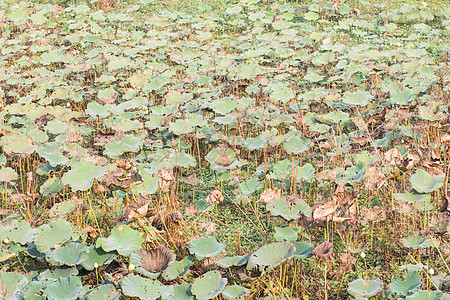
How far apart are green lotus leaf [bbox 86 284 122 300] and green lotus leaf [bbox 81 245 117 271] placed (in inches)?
7.5

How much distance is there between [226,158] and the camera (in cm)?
284

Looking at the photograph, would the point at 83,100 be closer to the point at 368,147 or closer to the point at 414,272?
the point at 368,147

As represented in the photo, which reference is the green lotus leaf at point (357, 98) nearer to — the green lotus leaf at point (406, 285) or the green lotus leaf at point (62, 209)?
the green lotus leaf at point (406, 285)

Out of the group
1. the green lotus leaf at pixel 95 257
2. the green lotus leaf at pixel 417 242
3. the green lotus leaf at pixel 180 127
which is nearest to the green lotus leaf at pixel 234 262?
the green lotus leaf at pixel 95 257

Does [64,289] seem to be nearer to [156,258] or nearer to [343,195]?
[156,258]

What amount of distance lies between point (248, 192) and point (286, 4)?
415cm

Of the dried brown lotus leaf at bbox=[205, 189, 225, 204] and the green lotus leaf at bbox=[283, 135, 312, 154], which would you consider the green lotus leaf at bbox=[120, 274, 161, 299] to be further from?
the green lotus leaf at bbox=[283, 135, 312, 154]

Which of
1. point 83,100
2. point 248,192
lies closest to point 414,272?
point 248,192

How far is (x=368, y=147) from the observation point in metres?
3.38

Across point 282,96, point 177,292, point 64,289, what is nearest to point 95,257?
point 64,289

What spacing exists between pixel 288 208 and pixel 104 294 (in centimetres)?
93

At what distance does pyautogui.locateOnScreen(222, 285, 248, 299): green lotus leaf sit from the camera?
1.99 m

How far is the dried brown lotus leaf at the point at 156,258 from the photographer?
2.17m

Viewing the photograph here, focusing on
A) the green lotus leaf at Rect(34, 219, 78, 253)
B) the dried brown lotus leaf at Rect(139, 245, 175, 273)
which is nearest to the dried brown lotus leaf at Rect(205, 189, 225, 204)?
the dried brown lotus leaf at Rect(139, 245, 175, 273)
